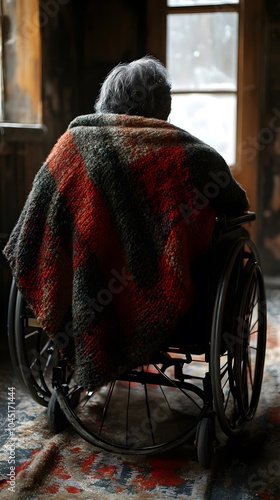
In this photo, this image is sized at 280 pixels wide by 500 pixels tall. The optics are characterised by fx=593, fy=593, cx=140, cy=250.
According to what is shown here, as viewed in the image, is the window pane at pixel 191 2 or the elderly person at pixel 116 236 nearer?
the elderly person at pixel 116 236

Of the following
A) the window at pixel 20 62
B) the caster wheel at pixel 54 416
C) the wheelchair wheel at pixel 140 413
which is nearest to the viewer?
the wheelchair wheel at pixel 140 413

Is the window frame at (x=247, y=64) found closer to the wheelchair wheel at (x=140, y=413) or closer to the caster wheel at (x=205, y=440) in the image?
the wheelchair wheel at (x=140, y=413)

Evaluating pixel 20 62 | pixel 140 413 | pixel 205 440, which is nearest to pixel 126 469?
pixel 205 440

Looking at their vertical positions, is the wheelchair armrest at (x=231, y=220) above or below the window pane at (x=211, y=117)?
below

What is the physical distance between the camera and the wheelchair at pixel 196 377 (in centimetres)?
146

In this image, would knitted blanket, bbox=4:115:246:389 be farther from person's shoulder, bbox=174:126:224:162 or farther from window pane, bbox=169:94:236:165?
window pane, bbox=169:94:236:165

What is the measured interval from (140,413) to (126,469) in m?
0.34

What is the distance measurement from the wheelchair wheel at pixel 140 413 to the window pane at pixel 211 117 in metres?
1.88

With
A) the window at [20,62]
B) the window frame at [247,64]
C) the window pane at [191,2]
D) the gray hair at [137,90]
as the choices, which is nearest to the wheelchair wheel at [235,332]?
the gray hair at [137,90]

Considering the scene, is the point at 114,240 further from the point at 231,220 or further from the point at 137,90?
the point at 137,90

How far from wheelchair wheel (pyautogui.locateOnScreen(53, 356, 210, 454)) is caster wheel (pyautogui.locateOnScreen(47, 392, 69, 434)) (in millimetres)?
42

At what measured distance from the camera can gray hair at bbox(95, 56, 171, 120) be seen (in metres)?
1.55

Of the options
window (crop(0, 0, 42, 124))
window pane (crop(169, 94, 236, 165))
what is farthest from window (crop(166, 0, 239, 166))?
window (crop(0, 0, 42, 124))

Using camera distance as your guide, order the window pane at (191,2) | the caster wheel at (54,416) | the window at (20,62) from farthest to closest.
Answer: the window pane at (191,2), the window at (20,62), the caster wheel at (54,416)
